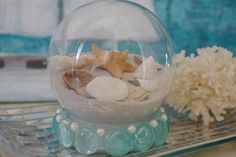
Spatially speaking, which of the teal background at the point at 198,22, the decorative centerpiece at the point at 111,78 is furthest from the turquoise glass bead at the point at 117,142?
the teal background at the point at 198,22

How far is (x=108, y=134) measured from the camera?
13.7 inches

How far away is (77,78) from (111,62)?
40 millimetres

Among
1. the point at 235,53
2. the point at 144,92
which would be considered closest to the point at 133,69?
the point at 144,92

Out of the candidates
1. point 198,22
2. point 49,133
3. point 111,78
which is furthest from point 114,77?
point 198,22

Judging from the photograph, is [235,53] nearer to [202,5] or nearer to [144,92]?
[202,5]

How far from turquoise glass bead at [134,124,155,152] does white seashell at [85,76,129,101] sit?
41 millimetres

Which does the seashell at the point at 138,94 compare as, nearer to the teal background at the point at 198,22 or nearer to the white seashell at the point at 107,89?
the white seashell at the point at 107,89

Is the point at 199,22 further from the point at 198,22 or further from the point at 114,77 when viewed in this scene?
the point at 114,77

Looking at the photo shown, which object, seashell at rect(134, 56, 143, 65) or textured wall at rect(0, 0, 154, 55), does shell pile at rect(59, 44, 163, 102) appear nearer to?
seashell at rect(134, 56, 143, 65)

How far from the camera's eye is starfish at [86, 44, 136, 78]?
37 centimetres

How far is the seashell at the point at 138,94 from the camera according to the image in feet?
1.16

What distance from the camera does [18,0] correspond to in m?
0.48

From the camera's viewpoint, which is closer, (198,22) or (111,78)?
(111,78)

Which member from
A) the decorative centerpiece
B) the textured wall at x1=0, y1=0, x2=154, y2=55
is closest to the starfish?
the decorative centerpiece
